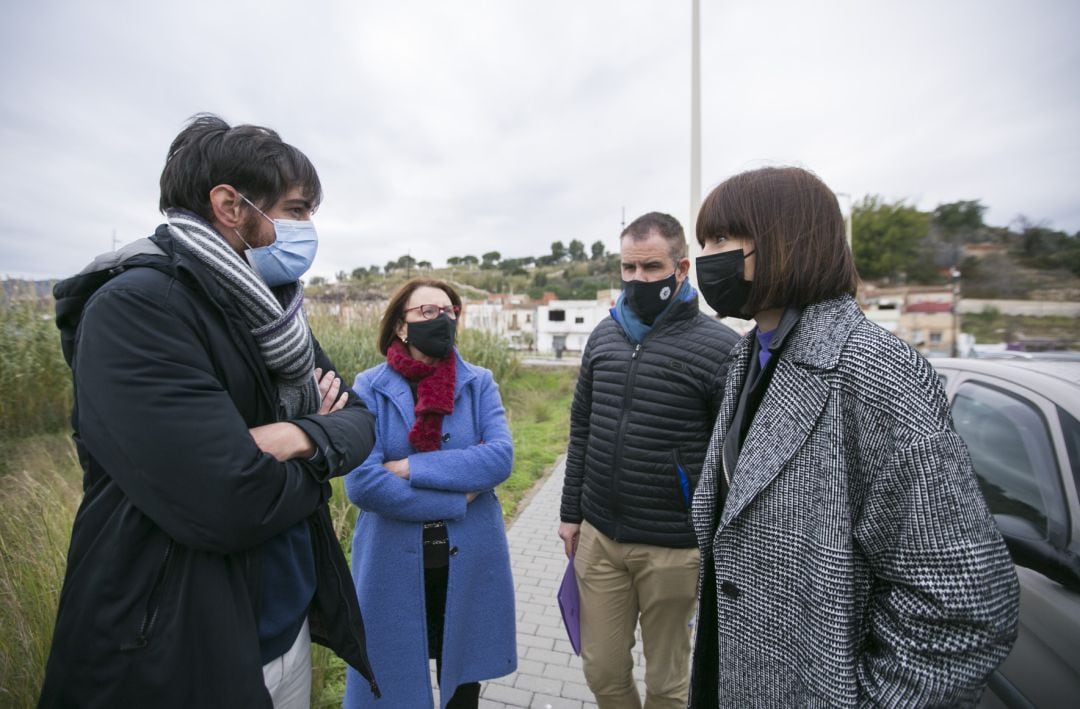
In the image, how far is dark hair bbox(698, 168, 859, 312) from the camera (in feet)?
4.23

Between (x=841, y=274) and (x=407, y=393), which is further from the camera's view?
(x=407, y=393)

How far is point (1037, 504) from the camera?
1.92 meters

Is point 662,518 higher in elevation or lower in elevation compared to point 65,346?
lower

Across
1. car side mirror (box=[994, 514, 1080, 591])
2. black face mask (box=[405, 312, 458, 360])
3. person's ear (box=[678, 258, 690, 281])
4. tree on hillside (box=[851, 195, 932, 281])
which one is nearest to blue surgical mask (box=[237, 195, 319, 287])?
black face mask (box=[405, 312, 458, 360])

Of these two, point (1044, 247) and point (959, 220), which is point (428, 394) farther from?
point (959, 220)

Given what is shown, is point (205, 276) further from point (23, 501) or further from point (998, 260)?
point (998, 260)

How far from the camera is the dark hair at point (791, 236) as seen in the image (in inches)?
50.8

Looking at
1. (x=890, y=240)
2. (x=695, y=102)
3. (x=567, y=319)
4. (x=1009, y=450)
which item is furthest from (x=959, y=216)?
(x=1009, y=450)

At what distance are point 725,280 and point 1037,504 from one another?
1637 mm

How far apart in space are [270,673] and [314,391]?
30.9 inches

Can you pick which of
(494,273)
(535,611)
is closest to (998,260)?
(535,611)

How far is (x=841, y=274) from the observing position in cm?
129

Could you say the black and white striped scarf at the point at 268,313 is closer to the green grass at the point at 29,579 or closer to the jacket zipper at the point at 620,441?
the jacket zipper at the point at 620,441

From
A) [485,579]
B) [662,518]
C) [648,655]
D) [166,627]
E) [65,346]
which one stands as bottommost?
[648,655]
